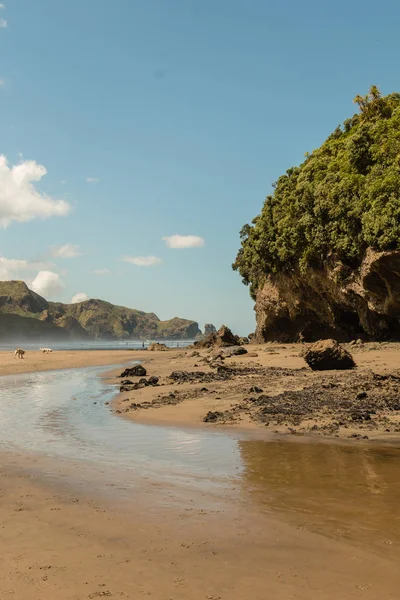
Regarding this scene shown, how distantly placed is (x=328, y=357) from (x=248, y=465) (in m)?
13.3

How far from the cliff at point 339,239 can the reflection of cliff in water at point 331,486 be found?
76.3 feet

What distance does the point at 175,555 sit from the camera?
191 inches

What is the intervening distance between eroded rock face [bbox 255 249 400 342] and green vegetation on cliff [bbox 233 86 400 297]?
113 cm

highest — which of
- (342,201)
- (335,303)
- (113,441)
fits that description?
(342,201)

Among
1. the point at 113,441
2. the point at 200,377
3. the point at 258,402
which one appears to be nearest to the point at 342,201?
the point at 200,377

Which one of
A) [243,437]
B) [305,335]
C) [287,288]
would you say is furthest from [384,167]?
[243,437]

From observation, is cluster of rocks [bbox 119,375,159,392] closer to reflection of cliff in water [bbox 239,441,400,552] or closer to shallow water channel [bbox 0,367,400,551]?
shallow water channel [bbox 0,367,400,551]

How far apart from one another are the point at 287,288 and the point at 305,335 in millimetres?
6100

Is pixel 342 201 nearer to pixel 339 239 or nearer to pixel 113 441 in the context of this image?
pixel 339 239

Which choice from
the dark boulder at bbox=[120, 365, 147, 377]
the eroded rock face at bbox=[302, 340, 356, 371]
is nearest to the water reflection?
the dark boulder at bbox=[120, 365, 147, 377]

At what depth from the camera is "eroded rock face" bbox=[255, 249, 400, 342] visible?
3263 cm

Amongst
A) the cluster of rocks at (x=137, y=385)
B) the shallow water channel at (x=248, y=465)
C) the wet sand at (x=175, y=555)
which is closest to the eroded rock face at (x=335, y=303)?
the cluster of rocks at (x=137, y=385)

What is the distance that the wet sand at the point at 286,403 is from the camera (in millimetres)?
11719

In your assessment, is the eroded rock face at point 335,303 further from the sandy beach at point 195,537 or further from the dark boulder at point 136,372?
the sandy beach at point 195,537
